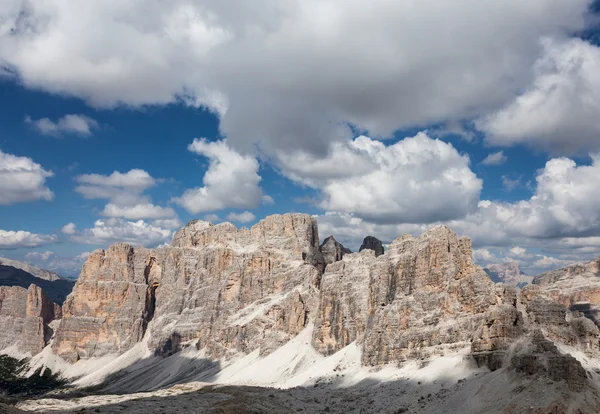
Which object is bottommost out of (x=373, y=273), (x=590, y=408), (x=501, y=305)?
(x=590, y=408)

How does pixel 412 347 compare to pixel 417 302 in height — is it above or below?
below

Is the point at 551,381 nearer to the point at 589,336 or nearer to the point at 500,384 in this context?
the point at 500,384

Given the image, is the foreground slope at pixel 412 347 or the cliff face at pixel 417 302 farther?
the cliff face at pixel 417 302

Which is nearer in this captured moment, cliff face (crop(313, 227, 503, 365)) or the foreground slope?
the foreground slope

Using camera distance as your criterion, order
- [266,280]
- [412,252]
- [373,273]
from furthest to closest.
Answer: [266,280], [373,273], [412,252]

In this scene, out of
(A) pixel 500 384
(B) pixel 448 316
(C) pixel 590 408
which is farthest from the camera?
(B) pixel 448 316

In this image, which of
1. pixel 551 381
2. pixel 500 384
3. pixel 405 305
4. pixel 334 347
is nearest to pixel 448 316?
pixel 405 305

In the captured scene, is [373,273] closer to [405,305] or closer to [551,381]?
[405,305]

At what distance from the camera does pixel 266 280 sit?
200m

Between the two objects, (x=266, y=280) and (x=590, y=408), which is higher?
(x=266, y=280)

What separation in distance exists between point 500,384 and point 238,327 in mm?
127070

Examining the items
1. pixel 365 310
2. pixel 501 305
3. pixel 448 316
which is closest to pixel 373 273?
pixel 365 310

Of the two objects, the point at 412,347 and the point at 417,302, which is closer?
the point at 412,347

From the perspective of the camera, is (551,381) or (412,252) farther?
(412,252)
